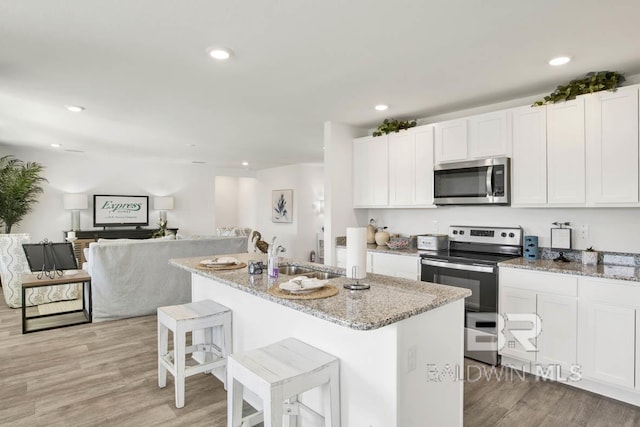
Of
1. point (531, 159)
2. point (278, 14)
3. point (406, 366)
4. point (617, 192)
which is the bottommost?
point (406, 366)

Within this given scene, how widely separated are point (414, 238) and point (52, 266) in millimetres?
4263

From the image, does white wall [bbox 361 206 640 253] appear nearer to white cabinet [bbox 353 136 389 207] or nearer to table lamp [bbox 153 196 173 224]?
white cabinet [bbox 353 136 389 207]

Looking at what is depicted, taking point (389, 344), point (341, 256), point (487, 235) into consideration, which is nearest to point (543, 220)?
point (487, 235)

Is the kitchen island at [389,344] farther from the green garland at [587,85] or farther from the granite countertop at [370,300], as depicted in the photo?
the green garland at [587,85]

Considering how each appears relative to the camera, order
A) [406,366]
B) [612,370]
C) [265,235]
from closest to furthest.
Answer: [406,366]
[612,370]
[265,235]

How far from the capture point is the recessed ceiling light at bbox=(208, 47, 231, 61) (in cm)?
241

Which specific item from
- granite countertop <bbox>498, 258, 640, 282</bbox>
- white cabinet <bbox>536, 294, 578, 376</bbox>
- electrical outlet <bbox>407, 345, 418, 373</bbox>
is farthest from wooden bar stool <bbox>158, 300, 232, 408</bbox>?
white cabinet <bbox>536, 294, 578, 376</bbox>

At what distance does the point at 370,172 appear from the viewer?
4.47 meters

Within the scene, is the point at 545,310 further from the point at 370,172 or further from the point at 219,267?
the point at 219,267

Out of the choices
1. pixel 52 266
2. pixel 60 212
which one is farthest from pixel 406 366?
pixel 60 212

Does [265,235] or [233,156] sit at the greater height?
[233,156]

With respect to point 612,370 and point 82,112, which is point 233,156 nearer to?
point 82,112

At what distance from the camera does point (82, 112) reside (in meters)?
4.02

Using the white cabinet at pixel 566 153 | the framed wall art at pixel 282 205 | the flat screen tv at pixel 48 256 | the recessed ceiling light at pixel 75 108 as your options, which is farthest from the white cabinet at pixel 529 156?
the framed wall art at pixel 282 205
